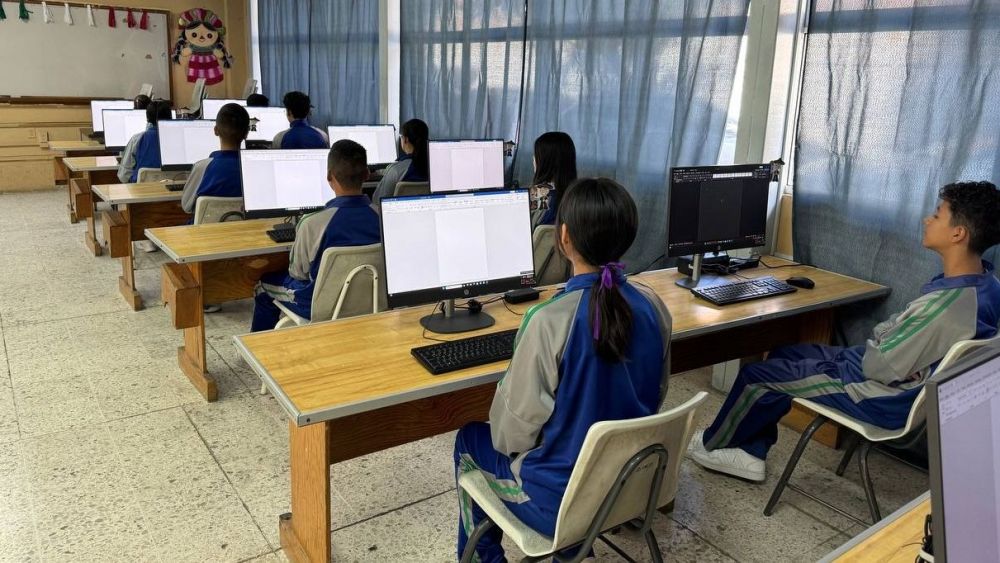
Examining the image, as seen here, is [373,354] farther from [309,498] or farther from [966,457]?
[966,457]

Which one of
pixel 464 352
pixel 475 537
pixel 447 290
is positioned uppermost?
pixel 447 290

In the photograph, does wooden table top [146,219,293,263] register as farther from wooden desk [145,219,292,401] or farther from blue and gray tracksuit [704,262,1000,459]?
blue and gray tracksuit [704,262,1000,459]

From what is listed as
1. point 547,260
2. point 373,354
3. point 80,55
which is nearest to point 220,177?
point 547,260

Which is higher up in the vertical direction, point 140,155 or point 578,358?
point 140,155

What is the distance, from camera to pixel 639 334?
1.66 metres

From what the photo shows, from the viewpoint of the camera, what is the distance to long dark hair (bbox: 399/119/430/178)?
Result: 4754 mm

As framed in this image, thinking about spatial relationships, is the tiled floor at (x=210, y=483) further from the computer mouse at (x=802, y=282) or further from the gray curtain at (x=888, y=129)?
the gray curtain at (x=888, y=129)

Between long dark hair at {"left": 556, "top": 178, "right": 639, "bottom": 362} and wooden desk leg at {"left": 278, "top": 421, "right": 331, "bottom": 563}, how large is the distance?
80 centimetres

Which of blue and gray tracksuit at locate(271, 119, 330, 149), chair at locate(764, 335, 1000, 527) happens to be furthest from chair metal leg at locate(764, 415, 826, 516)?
blue and gray tracksuit at locate(271, 119, 330, 149)

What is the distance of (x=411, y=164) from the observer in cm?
476

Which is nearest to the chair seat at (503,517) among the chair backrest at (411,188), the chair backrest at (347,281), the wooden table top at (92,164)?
the chair backrest at (347,281)

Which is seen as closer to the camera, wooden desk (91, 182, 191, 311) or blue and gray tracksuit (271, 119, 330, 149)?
wooden desk (91, 182, 191, 311)

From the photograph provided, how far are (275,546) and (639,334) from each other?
4.42 feet

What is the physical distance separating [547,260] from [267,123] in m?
4.15
